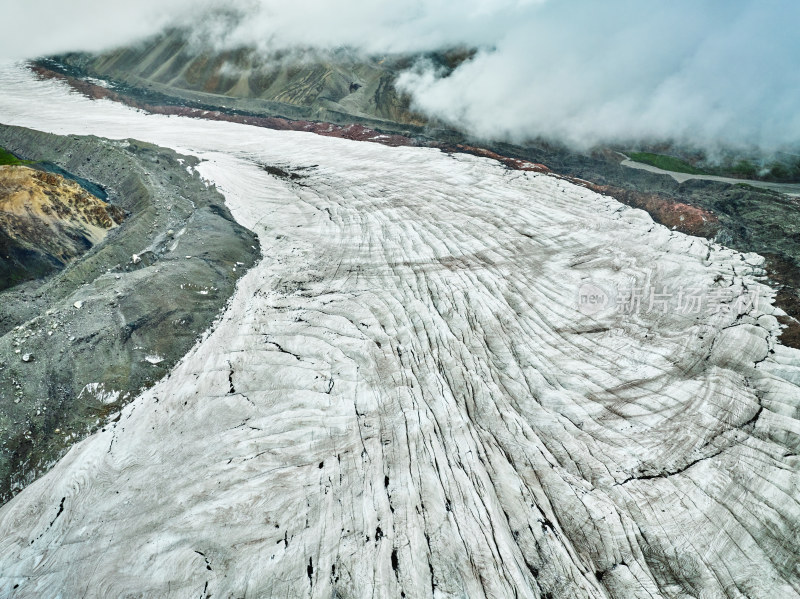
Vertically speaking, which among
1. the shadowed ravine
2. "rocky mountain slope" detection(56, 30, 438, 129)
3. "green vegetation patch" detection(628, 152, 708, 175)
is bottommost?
the shadowed ravine

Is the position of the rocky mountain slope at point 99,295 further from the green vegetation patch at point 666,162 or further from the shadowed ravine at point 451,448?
the green vegetation patch at point 666,162

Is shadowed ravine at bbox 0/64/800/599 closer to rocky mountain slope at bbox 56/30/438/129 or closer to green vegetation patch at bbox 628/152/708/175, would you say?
green vegetation patch at bbox 628/152/708/175

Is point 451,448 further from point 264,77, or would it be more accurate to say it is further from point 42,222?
point 264,77

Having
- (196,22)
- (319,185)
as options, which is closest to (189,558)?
(319,185)

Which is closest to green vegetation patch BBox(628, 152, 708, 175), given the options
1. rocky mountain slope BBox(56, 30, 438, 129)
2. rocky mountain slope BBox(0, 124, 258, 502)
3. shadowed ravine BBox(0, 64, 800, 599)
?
rocky mountain slope BBox(56, 30, 438, 129)

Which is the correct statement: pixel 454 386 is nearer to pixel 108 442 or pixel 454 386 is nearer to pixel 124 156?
pixel 108 442

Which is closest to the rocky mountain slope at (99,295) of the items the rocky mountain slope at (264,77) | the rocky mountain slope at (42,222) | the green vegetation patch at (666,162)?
the rocky mountain slope at (42,222)

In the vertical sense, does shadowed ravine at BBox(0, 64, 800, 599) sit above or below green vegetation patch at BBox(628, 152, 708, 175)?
below
